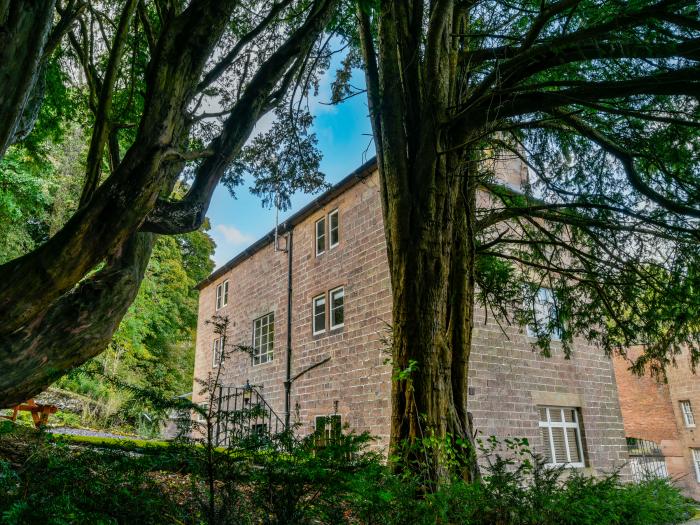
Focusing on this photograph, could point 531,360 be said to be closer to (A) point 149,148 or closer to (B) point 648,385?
(A) point 149,148

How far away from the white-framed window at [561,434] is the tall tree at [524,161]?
17.0ft

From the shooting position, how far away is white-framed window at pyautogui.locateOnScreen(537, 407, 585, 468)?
35.4ft

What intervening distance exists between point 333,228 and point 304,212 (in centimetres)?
151

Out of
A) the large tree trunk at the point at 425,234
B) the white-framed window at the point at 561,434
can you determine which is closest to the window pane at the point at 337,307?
the white-framed window at the point at 561,434

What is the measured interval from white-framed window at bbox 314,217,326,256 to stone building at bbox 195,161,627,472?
0.11ft

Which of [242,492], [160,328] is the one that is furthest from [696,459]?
[242,492]

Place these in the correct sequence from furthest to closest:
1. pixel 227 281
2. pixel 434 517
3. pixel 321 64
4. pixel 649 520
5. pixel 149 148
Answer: pixel 227 281 < pixel 321 64 < pixel 649 520 < pixel 149 148 < pixel 434 517

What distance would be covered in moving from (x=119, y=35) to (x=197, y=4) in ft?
3.78

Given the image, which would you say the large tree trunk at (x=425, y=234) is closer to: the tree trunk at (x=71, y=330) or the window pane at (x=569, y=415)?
the tree trunk at (x=71, y=330)

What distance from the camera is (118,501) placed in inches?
A: 82.8

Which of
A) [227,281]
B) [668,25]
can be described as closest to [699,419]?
[227,281]

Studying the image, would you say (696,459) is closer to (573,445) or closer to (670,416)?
(670,416)

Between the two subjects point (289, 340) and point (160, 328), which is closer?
point (289, 340)

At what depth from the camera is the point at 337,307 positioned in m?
12.7
